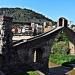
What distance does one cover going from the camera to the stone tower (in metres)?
27.5

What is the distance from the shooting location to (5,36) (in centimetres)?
2778

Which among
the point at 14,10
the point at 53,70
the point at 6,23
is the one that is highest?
the point at 14,10

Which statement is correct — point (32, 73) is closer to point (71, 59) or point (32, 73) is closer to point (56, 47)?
point (71, 59)

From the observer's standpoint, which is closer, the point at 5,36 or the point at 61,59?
the point at 5,36

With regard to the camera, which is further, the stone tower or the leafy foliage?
the leafy foliage

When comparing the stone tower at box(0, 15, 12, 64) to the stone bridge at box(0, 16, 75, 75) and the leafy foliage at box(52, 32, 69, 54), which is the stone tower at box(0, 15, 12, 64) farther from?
the leafy foliage at box(52, 32, 69, 54)

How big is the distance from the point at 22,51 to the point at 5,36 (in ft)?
10.8

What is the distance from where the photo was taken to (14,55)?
29.3 meters

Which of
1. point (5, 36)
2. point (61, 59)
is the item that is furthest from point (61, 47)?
point (5, 36)

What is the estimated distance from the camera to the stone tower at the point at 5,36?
90.3 feet

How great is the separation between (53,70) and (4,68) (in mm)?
10218

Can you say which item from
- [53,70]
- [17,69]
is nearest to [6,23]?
[17,69]

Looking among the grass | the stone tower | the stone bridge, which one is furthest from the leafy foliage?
the stone tower

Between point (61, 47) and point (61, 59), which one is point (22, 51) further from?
point (61, 47)
